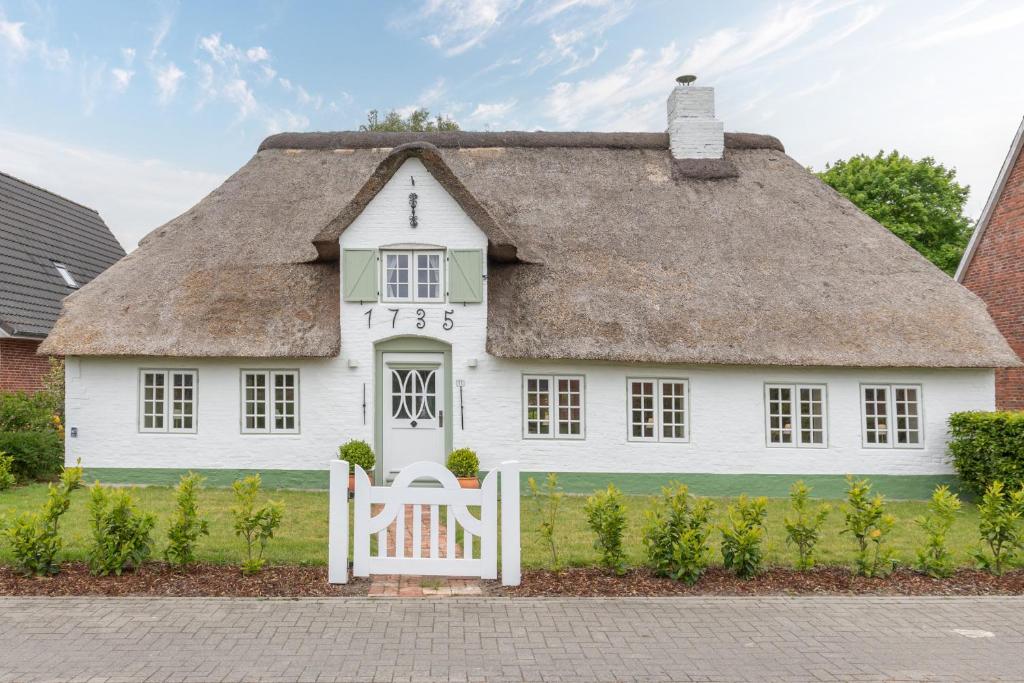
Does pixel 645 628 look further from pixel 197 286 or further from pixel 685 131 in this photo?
pixel 685 131

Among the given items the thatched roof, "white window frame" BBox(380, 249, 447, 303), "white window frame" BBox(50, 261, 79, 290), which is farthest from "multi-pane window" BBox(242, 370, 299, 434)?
"white window frame" BBox(50, 261, 79, 290)

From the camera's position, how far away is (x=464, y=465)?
10.9 m

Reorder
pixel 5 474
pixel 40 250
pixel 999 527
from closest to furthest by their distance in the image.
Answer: pixel 999 527 → pixel 5 474 → pixel 40 250

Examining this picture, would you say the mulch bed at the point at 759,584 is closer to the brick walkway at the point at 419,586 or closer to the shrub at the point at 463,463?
the brick walkway at the point at 419,586

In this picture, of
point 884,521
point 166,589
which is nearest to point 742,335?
point 884,521

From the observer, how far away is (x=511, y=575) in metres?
6.20

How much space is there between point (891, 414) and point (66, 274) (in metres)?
21.1

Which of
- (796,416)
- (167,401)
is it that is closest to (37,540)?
(167,401)

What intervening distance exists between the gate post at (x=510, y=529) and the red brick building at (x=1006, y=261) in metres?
13.5

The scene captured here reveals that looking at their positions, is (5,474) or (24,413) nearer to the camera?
(5,474)

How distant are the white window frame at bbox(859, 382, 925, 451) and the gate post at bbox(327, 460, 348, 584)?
983cm

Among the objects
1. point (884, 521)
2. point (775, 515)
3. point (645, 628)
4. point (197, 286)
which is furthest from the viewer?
point (197, 286)

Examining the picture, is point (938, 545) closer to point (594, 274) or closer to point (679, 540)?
point (679, 540)

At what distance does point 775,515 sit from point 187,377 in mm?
10623
